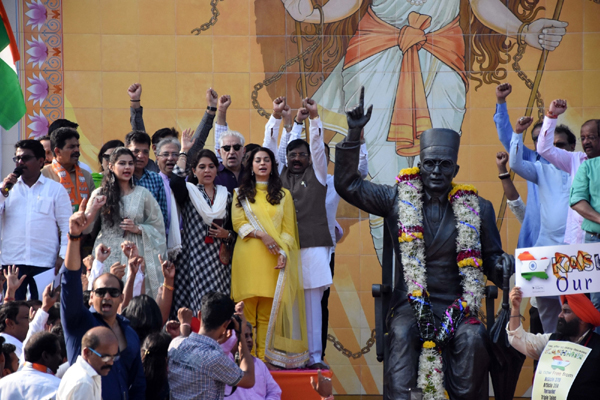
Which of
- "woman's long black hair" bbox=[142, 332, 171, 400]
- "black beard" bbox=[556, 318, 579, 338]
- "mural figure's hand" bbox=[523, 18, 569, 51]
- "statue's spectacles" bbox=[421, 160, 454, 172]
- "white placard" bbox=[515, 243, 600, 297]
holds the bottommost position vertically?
"woman's long black hair" bbox=[142, 332, 171, 400]

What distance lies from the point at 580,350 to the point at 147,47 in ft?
17.2

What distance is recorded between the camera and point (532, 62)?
322 inches

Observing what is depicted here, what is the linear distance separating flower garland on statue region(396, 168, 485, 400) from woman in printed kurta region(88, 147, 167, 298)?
1749 millimetres

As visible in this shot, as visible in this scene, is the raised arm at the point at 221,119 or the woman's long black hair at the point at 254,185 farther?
the raised arm at the point at 221,119

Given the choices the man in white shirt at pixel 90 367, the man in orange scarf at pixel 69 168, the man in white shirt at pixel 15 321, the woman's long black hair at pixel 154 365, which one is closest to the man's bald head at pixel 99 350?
the man in white shirt at pixel 90 367

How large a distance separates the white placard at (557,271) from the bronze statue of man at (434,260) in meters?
0.18

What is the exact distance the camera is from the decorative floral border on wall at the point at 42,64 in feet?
26.4

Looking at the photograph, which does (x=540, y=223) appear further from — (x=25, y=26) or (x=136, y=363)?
(x=25, y=26)

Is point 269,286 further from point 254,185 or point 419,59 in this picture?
point 419,59

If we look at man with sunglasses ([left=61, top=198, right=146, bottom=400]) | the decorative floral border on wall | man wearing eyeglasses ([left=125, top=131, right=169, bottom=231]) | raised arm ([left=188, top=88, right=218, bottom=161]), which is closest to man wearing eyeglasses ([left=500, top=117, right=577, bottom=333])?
raised arm ([left=188, top=88, right=218, bottom=161])

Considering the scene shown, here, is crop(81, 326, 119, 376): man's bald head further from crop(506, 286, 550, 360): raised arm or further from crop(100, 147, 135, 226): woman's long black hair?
crop(506, 286, 550, 360): raised arm

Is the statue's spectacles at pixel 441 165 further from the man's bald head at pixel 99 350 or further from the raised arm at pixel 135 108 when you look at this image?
the raised arm at pixel 135 108

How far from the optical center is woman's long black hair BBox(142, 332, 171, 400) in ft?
14.9

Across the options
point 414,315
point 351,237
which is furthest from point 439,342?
point 351,237
